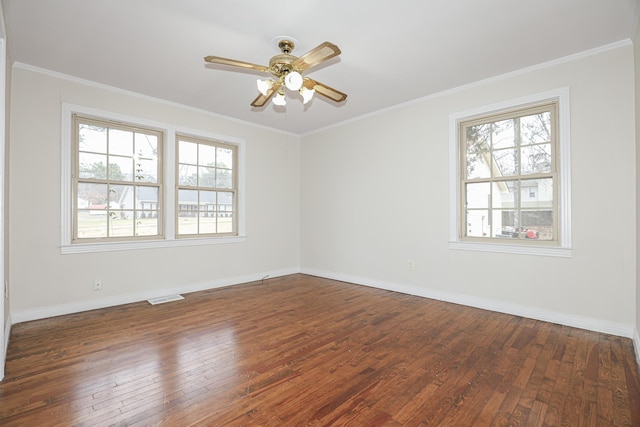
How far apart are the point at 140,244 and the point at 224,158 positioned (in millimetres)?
1855

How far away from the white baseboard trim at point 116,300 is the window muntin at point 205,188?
77cm

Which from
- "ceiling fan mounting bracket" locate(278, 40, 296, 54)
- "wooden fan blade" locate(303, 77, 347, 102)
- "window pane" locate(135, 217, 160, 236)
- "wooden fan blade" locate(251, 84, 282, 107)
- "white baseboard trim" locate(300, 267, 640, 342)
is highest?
"ceiling fan mounting bracket" locate(278, 40, 296, 54)

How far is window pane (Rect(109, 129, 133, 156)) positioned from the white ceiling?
0.59 meters

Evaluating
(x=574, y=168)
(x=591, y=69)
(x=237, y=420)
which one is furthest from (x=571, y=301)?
(x=237, y=420)

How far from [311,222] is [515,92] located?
12.2ft

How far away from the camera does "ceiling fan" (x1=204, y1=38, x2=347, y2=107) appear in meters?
2.27

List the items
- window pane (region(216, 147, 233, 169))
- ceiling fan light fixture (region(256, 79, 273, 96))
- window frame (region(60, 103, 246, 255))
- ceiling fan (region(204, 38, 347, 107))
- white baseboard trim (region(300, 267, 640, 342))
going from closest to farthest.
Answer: ceiling fan (region(204, 38, 347, 107))
ceiling fan light fixture (region(256, 79, 273, 96))
white baseboard trim (region(300, 267, 640, 342))
window frame (region(60, 103, 246, 255))
window pane (region(216, 147, 233, 169))

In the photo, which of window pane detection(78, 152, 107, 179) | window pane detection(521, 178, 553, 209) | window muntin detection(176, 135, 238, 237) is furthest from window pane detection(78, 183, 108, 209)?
window pane detection(521, 178, 553, 209)

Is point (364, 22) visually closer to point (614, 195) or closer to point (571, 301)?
point (614, 195)

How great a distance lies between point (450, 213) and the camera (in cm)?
406

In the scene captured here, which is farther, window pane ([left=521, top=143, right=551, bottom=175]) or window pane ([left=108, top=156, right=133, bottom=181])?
window pane ([left=108, top=156, right=133, bottom=181])

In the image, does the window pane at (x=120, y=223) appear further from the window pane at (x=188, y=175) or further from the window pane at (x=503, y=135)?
the window pane at (x=503, y=135)

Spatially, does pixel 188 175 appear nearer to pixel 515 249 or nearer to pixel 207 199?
pixel 207 199

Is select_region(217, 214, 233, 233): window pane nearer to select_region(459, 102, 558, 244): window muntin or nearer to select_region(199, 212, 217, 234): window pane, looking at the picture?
select_region(199, 212, 217, 234): window pane
